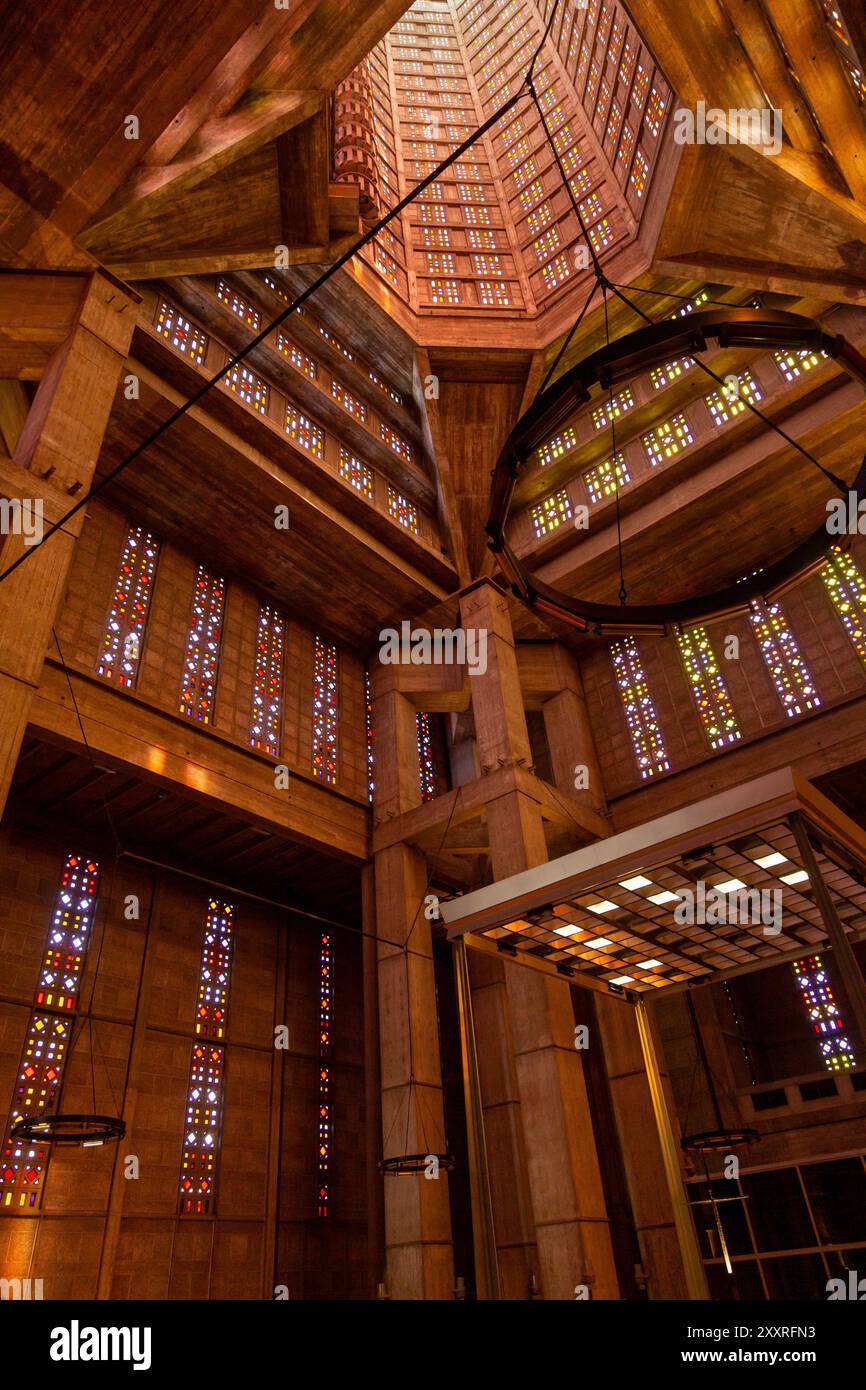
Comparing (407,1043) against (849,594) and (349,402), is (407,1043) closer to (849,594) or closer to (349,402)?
(849,594)

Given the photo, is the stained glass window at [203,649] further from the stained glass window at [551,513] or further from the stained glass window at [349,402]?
the stained glass window at [551,513]

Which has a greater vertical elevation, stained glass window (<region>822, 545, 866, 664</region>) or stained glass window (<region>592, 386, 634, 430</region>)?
stained glass window (<region>592, 386, 634, 430</region>)

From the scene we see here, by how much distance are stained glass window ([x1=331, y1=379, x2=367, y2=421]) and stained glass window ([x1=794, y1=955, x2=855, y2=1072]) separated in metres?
14.5

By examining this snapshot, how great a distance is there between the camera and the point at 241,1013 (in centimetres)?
1508

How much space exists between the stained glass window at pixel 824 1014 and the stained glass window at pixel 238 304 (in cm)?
1651

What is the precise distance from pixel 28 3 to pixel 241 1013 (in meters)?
14.9

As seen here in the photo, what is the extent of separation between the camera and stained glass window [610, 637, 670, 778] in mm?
17516

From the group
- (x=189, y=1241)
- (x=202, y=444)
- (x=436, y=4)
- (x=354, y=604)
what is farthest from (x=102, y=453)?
(x=436, y=4)

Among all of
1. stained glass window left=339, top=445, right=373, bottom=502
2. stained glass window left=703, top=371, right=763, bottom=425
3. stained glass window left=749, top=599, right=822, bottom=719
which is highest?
stained glass window left=339, top=445, right=373, bottom=502

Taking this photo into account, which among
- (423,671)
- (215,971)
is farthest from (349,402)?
(215,971)

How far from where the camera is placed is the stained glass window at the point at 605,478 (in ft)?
57.6

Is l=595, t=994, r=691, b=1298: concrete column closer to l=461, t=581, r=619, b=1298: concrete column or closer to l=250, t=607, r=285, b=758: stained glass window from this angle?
l=461, t=581, r=619, b=1298: concrete column

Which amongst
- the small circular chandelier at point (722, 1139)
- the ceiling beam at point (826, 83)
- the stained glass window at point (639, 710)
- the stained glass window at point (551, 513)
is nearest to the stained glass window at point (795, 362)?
the ceiling beam at point (826, 83)

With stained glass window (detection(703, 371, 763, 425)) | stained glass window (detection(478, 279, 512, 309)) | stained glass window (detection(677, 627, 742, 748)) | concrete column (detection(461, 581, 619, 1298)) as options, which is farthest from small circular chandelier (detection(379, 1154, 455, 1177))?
stained glass window (detection(478, 279, 512, 309))
